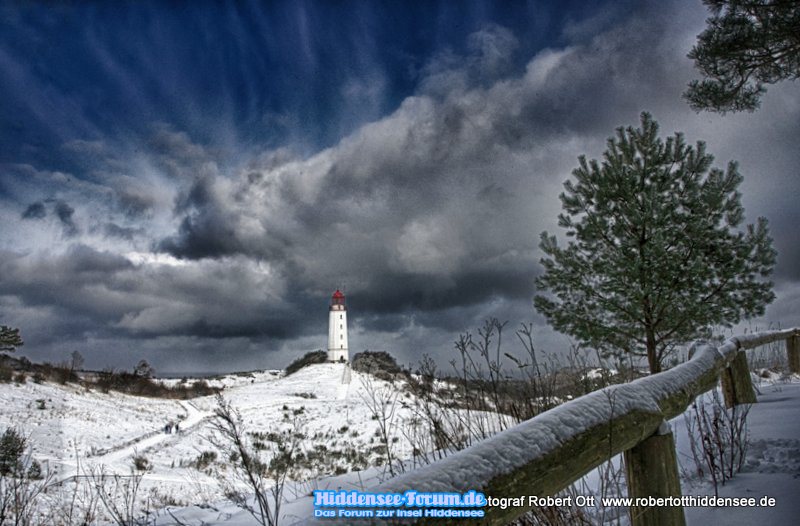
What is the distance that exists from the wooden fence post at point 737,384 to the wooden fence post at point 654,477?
371 cm

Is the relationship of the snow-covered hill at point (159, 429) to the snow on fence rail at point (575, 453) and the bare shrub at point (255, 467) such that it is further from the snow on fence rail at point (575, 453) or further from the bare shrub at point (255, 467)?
the snow on fence rail at point (575, 453)

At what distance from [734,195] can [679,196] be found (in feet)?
3.65

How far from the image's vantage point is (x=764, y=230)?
10422 millimetres

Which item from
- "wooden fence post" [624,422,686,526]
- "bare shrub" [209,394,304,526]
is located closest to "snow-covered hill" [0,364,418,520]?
"bare shrub" [209,394,304,526]

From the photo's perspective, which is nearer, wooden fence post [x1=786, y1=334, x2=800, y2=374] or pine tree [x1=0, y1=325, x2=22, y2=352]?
wooden fence post [x1=786, y1=334, x2=800, y2=374]

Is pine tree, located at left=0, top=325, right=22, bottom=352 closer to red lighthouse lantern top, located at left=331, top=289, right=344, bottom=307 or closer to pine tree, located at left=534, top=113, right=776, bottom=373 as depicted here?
pine tree, located at left=534, top=113, right=776, bottom=373

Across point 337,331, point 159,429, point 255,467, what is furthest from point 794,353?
point 337,331

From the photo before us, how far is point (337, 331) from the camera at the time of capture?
57.6 m

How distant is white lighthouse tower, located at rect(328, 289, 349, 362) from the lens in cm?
5653

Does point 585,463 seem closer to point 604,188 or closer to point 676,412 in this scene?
point 676,412

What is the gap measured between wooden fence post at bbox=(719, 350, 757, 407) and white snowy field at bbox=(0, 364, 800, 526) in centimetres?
19

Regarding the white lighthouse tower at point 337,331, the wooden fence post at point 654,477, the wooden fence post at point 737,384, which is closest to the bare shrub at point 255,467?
the wooden fence post at point 654,477

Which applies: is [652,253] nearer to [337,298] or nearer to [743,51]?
[743,51]

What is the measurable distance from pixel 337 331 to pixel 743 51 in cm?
5354
